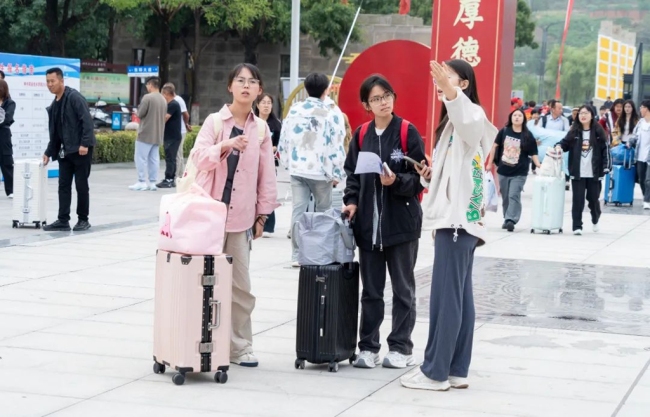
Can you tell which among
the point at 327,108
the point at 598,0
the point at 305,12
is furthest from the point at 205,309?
the point at 598,0

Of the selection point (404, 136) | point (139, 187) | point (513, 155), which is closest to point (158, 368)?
point (404, 136)

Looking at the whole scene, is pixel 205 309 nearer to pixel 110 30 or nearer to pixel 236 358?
pixel 236 358

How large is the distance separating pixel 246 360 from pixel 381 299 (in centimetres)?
85

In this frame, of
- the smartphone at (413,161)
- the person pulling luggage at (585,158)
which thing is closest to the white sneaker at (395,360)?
the smartphone at (413,161)

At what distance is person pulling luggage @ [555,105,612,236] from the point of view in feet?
48.2

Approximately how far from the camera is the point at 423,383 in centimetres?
623

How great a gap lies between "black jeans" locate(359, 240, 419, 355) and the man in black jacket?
21.5 feet

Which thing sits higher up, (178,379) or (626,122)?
(626,122)

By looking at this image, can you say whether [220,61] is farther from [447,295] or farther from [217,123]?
[447,295]

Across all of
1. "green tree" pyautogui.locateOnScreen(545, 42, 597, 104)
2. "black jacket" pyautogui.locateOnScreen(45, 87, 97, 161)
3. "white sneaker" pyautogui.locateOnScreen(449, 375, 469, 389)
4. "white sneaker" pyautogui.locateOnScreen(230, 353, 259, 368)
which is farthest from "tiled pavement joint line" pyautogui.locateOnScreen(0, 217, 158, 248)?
"green tree" pyautogui.locateOnScreen(545, 42, 597, 104)

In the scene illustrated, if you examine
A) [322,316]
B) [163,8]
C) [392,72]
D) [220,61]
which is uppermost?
[163,8]

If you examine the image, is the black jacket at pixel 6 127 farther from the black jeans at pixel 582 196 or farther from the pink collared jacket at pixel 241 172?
the pink collared jacket at pixel 241 172

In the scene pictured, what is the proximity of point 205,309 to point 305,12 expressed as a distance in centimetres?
3558

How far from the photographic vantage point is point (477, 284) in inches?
407
